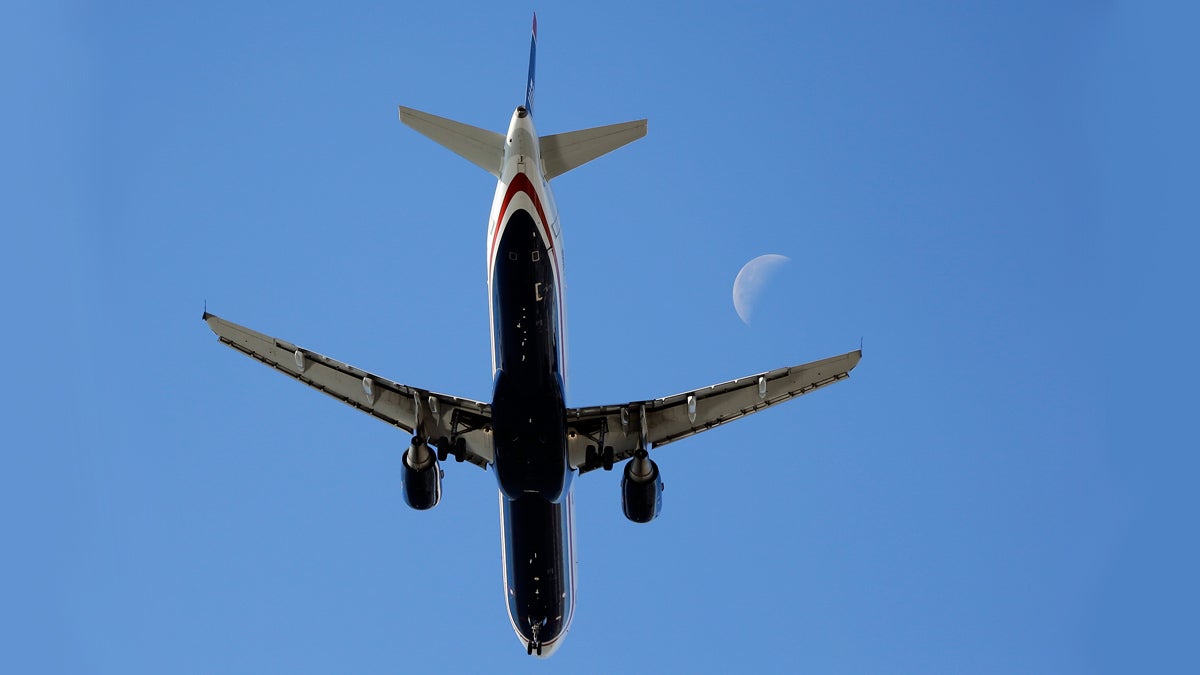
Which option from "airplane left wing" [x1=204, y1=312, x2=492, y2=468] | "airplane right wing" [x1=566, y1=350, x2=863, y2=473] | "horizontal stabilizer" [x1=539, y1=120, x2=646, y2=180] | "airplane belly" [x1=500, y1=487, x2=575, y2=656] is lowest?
"airplane belly" [x1=500, y1=487, x2=575, y2=656]

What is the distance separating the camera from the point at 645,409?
111 feet

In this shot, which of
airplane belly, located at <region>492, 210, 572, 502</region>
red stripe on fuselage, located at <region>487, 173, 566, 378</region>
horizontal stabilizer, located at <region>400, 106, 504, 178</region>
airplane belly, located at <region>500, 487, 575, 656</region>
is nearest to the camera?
airplane belly, located at <region>492, 210, 572, 502</region>

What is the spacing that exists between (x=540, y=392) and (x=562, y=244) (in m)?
3.93

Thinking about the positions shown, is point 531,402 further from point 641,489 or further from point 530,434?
point 641,489

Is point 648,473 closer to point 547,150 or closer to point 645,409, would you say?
point 645,409

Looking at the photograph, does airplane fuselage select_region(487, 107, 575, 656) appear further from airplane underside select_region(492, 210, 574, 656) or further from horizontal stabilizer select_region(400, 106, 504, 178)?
horizontal stabilizer select_region(400, 106, 504, 178)

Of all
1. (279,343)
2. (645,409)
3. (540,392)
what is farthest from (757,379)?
(279,343)

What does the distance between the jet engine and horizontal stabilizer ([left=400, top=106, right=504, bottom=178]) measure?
A: 26.3 ft

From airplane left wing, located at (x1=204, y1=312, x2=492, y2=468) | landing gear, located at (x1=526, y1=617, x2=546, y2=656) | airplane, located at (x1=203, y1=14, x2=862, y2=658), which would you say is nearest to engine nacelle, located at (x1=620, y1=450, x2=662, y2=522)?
airplane, located at (x1=203, y1=14, x2=862, y2=658)

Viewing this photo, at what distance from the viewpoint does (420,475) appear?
33625 mm

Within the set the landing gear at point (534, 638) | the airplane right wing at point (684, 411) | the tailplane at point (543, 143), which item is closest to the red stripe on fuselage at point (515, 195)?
the tailplane at point (543, 143)

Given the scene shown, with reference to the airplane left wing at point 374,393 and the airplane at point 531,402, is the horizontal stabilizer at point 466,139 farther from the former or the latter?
the airplane left wing at point 374,393

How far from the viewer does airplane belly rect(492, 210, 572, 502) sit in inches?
1128

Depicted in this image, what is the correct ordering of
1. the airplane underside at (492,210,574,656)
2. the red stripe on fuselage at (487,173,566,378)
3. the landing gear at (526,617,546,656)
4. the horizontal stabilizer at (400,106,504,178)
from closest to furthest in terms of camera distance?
the airplane underside at (492,210,574,656), the red stripe on fuselage at (487,173,566,378), the horizontal stabilizer at (400,106,504,178), the landing gear at (526,617,546,656)
